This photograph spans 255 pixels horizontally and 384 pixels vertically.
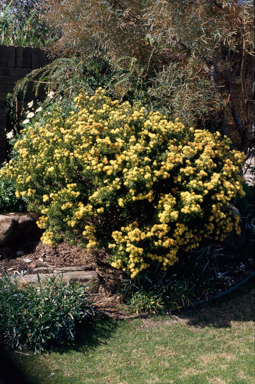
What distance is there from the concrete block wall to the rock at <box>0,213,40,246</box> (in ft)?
5.87

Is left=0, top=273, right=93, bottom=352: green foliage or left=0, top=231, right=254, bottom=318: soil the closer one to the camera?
left=0, top=273, right=93, bottom=352: green foliage

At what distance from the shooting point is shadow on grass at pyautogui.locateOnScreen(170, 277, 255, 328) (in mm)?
4156

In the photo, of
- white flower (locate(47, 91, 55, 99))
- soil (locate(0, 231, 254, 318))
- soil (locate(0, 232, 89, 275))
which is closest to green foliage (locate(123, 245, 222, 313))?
soil (locate(0, 231, 254, 318))

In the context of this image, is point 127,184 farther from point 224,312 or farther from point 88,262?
point 224,312

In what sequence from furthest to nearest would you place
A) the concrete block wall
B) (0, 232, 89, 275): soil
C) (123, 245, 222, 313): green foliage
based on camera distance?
the concrete block wall → (0, 232, 89, 275): soil → (123, 245, 222, 313): green foliage

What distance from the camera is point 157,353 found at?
358 cm

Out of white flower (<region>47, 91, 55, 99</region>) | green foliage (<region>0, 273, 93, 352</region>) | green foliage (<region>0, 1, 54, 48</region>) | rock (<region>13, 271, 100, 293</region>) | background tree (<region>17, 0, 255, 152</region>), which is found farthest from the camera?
green foliage (<region>0, 1, 54, 48</region>)

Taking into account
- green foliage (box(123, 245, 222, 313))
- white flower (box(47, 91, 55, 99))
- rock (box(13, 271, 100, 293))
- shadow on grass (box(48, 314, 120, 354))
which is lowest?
shadow on grass (box(48, 314, 120, 354))

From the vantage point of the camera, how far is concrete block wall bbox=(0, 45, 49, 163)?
249 inches

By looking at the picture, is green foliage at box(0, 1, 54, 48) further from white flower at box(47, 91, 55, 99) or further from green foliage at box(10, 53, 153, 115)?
white flower at box(47, 91, 55, 99)

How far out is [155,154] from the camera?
4176 mm

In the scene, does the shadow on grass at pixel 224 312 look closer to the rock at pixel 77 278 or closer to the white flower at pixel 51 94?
the rock at pixel 77 278

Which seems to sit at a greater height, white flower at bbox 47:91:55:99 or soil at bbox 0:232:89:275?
white flower at bbox 47:91:55:99

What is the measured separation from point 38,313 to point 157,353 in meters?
1.16
